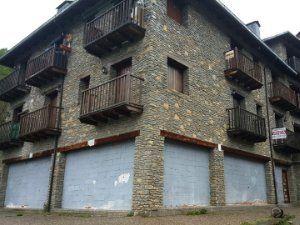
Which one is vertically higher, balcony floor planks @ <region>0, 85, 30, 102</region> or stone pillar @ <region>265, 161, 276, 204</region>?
balcony floor planks @ <region>0, 85, 30, 102</region>

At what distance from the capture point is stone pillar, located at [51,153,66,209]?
14.6 metres

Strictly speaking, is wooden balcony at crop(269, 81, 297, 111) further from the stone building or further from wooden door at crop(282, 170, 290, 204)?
wooden door at crop(282, 170, 290, 204)

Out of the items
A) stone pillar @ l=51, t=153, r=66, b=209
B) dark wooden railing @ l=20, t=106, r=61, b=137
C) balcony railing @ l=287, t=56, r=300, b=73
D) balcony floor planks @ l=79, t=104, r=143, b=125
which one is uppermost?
balcony railing @ l=287, t=56, r=300, b=73

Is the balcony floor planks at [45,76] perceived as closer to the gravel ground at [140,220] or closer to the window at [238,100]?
the gravel ground at [140,220]

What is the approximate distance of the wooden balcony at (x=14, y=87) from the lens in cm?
1923

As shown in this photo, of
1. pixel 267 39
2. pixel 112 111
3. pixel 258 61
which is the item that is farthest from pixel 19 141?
pixel 267 39

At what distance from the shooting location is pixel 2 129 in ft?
62.9

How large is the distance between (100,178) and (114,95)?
3.34 meters

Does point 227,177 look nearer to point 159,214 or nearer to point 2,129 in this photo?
point 159,214

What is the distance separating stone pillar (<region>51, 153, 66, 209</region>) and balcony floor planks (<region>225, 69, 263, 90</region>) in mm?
8732

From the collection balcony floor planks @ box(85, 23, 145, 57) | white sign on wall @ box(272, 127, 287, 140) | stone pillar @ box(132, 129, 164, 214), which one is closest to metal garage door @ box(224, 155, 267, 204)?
white sign on wall @ box(272, 127, 287, 140)

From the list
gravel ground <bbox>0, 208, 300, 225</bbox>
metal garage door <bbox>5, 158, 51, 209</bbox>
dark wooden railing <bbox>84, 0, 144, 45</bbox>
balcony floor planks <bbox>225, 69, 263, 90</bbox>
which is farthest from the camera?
balcony floor planks <bbox>225, 69, 263, 90</bbox>

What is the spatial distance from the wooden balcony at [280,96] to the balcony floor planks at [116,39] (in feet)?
34.8

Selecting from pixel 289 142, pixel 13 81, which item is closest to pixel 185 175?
pixel 289 142
